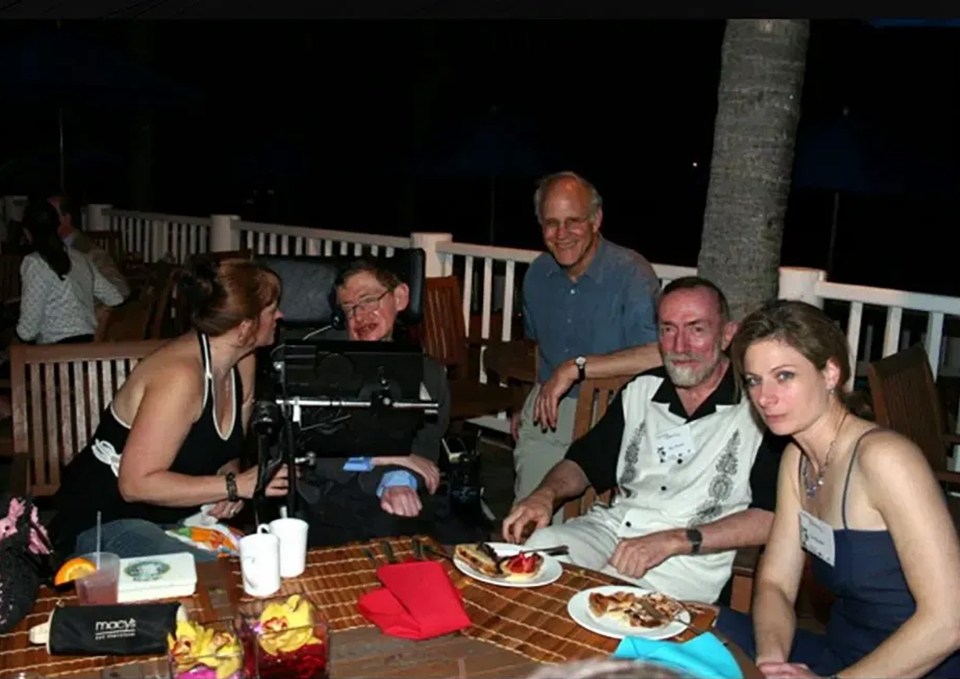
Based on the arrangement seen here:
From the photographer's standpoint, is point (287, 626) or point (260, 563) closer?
point (287, 626)

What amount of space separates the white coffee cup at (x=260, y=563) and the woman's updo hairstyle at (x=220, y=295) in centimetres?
85

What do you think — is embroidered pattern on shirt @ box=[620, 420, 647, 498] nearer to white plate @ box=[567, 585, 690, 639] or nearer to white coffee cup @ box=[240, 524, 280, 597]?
white plate @ box=[567, 585, 690, 639]

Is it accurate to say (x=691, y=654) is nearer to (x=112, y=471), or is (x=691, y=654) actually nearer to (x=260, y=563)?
(x=260, y=563)

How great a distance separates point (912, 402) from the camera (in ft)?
10.8

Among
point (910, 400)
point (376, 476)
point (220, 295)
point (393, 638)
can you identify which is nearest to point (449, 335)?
point (376, 476)

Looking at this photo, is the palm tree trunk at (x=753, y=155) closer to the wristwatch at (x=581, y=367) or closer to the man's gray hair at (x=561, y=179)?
the man's gray hair at (x=561, y=179)

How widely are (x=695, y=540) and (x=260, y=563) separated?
3.91ft

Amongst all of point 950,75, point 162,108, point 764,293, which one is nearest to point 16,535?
point 764,293

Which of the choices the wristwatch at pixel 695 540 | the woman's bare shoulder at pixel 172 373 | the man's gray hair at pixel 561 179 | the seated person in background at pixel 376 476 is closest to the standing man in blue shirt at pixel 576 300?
the man's gray hair at pixel 561 179

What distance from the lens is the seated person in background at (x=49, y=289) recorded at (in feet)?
Answer: 16.2

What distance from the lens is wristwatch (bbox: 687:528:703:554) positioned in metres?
2.60

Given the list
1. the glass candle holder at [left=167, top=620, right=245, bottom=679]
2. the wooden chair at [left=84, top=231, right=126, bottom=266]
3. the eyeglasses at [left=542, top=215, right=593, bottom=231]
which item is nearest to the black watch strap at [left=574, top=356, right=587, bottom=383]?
the eyeglasses at [left=542, top=215, right=593, bottom=231]

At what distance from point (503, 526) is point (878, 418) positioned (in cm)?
127

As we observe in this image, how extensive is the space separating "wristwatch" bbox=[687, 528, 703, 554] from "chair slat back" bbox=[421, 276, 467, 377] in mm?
2568
